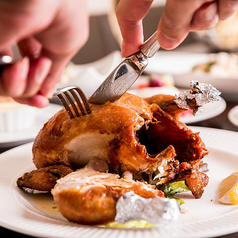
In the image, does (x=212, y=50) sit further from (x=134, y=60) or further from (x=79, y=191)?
(x=79, y=191)

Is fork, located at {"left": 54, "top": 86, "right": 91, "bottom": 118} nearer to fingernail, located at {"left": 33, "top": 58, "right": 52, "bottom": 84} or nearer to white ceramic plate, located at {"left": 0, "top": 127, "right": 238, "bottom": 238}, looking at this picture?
white ceramic plate, located at {"left": 0, "top": 127, "right": 238, "bottom": 238}

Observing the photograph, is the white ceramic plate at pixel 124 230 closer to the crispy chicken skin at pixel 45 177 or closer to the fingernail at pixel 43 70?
the crispy chicken skin at pixel 45 177

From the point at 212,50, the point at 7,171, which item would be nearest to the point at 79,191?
the point at 7,171

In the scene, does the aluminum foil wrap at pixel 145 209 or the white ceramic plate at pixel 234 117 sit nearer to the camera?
the aluminum foil wrap at pixel 145 209

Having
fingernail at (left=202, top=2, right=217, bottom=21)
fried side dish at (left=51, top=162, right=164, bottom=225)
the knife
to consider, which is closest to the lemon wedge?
fried side dish at (left=51, top=162, right=164, bottom=225)

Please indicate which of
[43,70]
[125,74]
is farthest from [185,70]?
[43,70]

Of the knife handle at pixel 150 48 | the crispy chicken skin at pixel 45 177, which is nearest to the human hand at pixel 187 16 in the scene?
the knife handle at pixel 150 48
